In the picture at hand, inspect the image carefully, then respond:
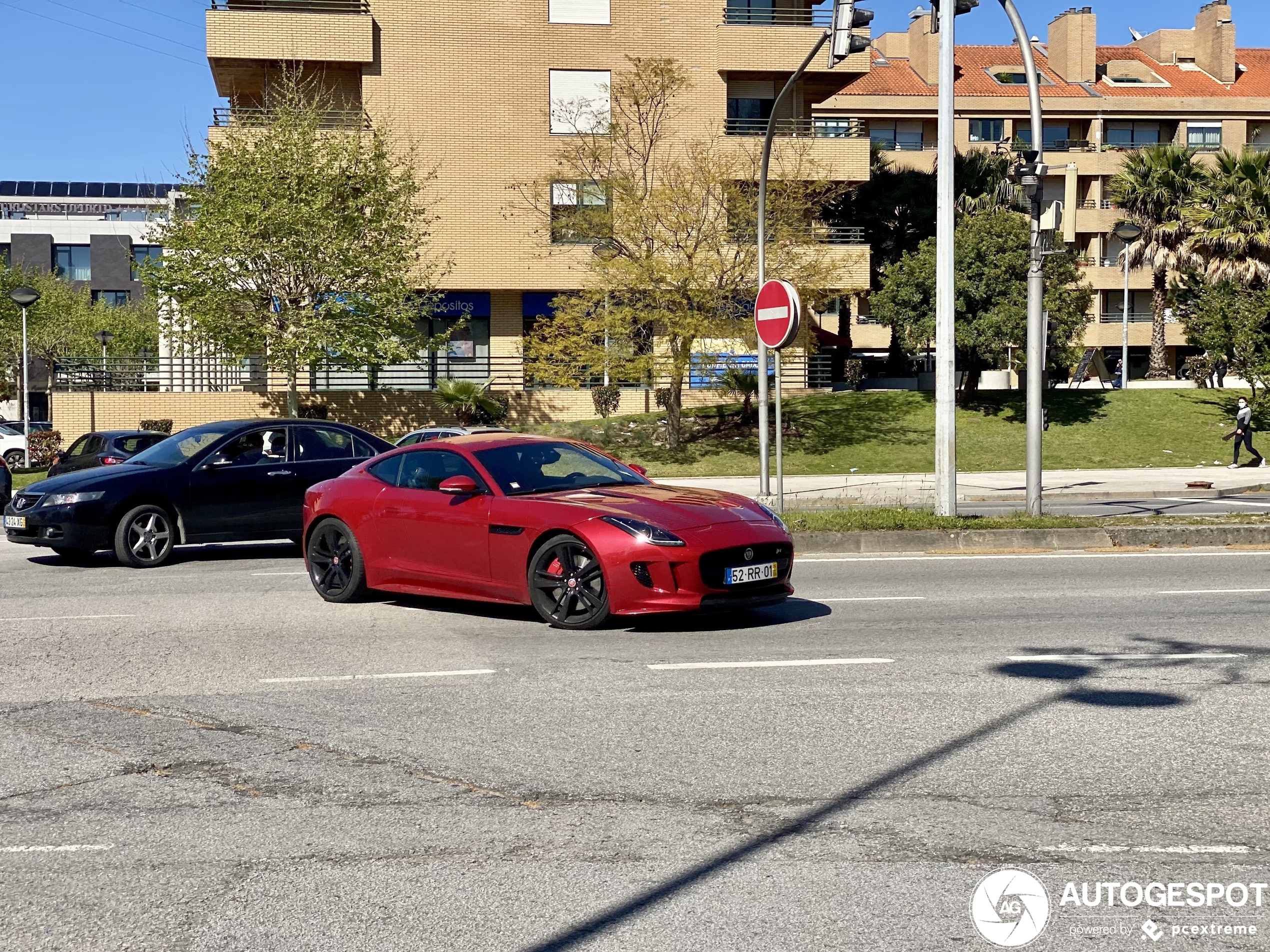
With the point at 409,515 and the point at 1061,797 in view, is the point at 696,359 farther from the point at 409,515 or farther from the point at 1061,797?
the point at 1061,797

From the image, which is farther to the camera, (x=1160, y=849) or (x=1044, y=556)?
(x=1044, y=556)

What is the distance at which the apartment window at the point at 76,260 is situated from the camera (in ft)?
297

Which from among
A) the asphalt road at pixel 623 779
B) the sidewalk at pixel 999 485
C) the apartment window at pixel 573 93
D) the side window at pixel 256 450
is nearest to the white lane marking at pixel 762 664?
Result: the asphalt road at pixel 623 779

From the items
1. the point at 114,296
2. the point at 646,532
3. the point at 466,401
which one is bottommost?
the point at 646,532

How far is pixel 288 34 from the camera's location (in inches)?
1608

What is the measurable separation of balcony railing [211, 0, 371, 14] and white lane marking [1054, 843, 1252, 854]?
138 ft

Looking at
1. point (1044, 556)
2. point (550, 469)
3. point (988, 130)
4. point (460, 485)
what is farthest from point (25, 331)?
point (988, 130)

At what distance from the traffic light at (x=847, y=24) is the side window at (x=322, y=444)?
710 centimetres

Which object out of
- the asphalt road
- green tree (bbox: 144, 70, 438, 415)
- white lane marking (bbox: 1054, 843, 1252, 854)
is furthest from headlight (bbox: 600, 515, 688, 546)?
green tree (bbox: 144, 70, 438, 415)

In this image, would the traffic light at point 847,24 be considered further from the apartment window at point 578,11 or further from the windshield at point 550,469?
the apartment window at point 578,11

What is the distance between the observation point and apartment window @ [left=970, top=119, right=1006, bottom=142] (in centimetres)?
6888

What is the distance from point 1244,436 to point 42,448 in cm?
3007

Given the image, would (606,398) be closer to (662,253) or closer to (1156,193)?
(662,253)

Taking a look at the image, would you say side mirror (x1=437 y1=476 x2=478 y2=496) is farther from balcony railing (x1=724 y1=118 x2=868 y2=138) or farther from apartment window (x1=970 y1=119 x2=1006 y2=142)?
apartment window (x1=970 y1=119 x2=1006 y2=142)
